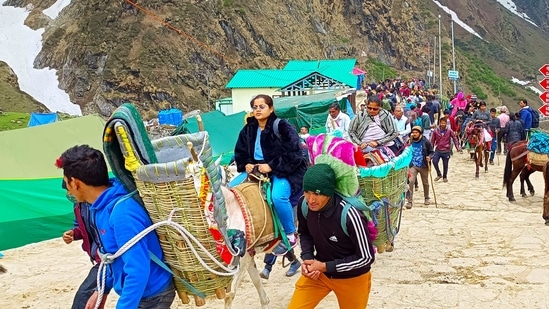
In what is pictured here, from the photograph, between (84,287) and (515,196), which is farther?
(515,196)

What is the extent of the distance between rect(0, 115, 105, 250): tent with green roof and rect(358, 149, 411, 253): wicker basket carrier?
5.69m

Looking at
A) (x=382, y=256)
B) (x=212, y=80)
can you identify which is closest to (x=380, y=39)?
(x=212, y=80)

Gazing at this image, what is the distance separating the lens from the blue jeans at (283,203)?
5090 mm

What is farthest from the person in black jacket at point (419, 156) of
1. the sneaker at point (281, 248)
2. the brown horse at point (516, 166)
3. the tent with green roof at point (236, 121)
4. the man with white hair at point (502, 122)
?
the man with white hair at point (502, 122)

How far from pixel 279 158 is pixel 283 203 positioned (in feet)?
1.46

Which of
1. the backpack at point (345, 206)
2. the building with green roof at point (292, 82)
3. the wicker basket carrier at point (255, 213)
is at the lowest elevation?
the wicker basket carrier at point (255, 213)

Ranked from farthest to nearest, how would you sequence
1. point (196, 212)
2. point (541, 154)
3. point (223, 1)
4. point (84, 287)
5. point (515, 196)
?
point (223, 1) < point (515, 196) < point (541, 154) < point (84, 287) < point (196, 212)

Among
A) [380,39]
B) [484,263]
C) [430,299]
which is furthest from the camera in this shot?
[380,39]

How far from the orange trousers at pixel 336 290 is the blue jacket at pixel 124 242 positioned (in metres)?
0.89

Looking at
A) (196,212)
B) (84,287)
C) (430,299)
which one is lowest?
(430,299)

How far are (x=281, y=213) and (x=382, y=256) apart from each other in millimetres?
2716

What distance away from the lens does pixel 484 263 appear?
679 cm

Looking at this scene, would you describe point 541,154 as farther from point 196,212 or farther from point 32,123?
point 32,123

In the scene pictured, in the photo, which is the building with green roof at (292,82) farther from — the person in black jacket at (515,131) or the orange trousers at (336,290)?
the orange trousers at (336,290)
